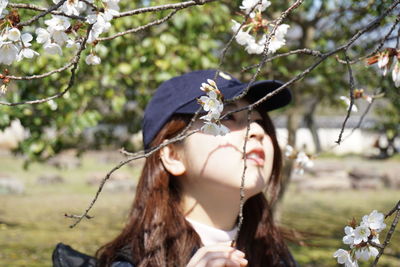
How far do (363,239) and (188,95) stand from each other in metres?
0.93

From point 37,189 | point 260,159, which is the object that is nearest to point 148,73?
point 260,159

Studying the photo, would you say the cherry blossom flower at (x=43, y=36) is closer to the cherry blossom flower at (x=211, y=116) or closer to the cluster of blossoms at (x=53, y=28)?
the cluster of blossoms at (x=53, y=28)

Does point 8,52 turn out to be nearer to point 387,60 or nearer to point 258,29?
point 258,29

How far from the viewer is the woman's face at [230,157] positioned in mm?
2021

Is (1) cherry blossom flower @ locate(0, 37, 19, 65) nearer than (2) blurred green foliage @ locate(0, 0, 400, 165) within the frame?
Yes

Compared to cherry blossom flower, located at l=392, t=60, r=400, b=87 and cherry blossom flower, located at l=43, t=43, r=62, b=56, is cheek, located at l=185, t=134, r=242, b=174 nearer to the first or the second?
cherry blossom flower, located at l=392, t=60, r=400, b=87

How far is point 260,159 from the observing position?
2045mm

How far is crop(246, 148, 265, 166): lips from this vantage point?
2029 mm

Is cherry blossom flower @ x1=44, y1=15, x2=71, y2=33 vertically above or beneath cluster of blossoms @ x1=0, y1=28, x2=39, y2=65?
above

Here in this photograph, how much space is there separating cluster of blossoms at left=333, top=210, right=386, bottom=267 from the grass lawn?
1.07m

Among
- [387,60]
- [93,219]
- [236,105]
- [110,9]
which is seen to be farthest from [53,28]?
[93,219]

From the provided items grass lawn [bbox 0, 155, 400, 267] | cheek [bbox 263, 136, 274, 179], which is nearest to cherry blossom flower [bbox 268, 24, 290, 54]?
cheek [bbox 263, 136, 274, 179]

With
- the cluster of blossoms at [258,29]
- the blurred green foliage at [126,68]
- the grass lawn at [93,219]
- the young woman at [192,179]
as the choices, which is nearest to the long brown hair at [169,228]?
the young woman at [192,179]

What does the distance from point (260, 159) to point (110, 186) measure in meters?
10.8
